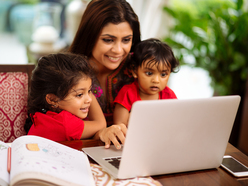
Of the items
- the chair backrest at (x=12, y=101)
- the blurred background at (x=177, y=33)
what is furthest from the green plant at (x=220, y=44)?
the chair backrest at (x=12, y=101)

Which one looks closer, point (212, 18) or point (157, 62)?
point (157, 62)

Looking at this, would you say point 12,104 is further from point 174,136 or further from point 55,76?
point 174,136

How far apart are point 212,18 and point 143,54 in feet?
5.33

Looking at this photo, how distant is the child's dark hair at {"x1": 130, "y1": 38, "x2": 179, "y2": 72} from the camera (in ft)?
4.74

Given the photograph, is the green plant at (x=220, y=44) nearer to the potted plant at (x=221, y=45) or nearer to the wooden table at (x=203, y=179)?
the potted plant at (x=221, y=45)

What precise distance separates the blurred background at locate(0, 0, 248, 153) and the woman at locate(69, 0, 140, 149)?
4.15ft

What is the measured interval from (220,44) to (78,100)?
2.06m

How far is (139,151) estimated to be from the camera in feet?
2.76

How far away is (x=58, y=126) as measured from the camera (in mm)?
1203

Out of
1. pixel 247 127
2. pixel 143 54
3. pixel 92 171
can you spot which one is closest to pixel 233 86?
pixel 247 127

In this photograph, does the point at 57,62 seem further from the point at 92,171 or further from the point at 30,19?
the point at 30,19

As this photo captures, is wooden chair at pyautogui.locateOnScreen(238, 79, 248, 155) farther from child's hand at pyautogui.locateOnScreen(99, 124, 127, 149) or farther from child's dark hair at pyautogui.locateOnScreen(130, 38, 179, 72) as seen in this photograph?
child's hand at pyautogui.locateOnScreen(99, 124, 127, 149)

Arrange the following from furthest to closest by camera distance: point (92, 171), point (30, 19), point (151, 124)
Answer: point (30, 19), point (92, 171), point (151, 124)

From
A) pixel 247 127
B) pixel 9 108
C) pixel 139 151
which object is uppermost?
pixel 139 151
